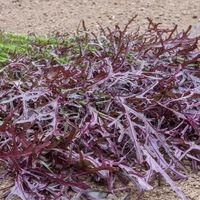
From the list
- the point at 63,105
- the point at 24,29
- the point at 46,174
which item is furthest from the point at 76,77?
the point at 24,29

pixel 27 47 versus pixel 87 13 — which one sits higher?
pixel 27 47

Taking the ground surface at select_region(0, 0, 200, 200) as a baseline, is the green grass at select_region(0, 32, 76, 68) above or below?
above

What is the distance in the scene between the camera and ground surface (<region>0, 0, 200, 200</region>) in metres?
3.35

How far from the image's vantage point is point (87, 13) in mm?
3625

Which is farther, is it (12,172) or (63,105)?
(63,105)

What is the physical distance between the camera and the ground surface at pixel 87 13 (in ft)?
11.0

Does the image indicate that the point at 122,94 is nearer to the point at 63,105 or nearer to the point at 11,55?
the point at 63,105

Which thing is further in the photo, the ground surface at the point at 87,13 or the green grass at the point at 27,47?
the ground surface at the point at 87,13

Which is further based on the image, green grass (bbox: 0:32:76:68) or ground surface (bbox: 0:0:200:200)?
ground surface (bbox: 0:0:200:200)

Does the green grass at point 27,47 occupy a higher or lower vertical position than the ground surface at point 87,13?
higher

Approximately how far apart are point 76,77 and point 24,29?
Result: 203cm

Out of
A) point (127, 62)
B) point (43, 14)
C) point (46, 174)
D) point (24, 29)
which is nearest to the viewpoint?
point (46, 174)

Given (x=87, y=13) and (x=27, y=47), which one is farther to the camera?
(x=87, y=13)

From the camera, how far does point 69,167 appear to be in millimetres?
1111
